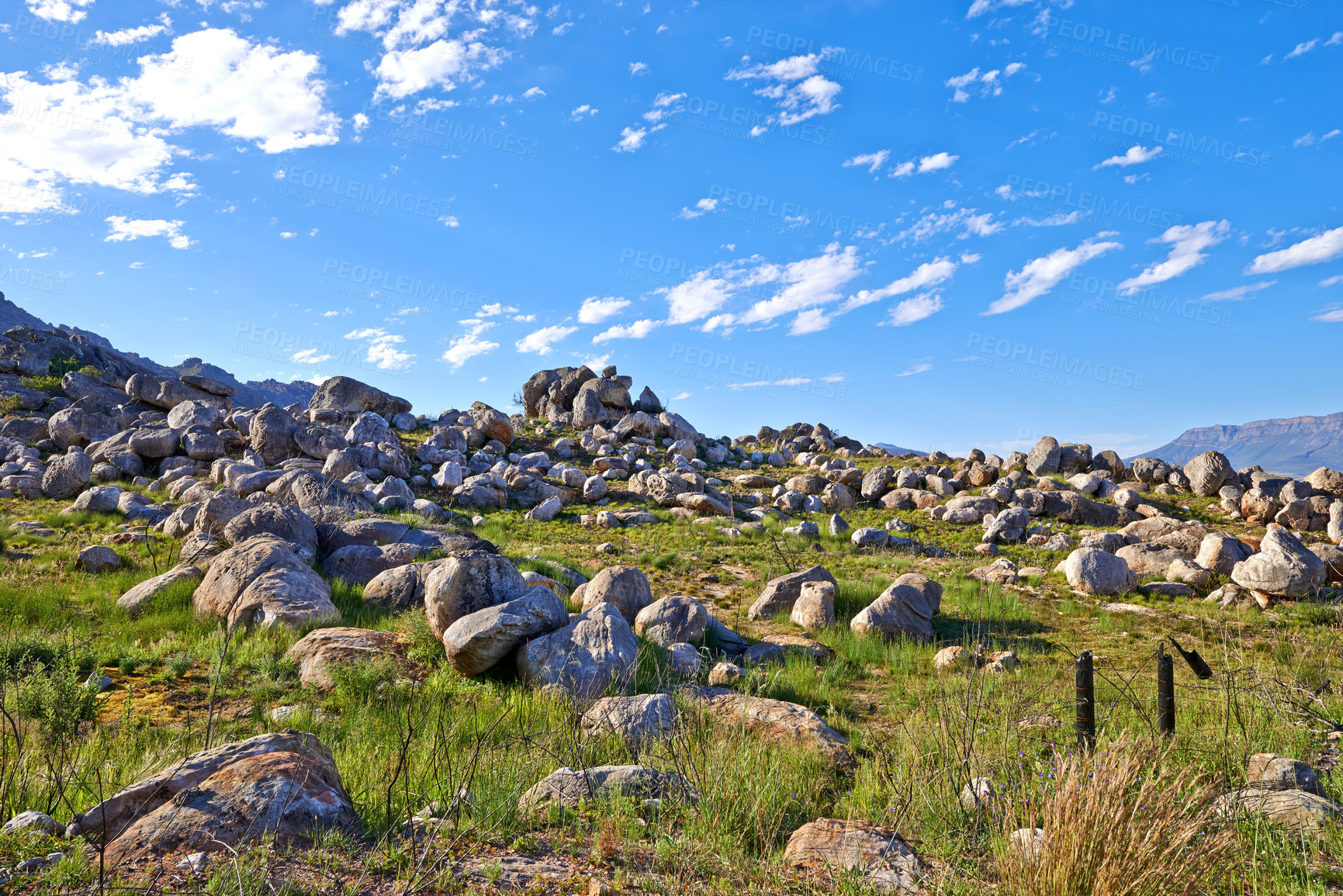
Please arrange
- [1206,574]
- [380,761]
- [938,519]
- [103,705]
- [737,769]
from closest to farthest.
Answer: [737,769] → [380,761] → [103,705] → [1206,574] → [938,519]

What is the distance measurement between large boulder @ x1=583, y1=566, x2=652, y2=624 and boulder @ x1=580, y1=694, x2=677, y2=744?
349 cm

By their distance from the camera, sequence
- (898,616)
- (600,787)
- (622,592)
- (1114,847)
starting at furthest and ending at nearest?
(898,616)
(622,592)
(600,787)
(1114,847)

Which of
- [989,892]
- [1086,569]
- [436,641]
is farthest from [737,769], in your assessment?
[1086,569]

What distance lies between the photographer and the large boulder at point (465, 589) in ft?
25.3

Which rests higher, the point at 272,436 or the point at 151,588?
the point at 272,436

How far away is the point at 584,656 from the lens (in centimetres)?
668

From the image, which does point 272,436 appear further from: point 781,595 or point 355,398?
point 781,595

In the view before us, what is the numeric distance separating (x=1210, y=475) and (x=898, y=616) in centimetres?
1999

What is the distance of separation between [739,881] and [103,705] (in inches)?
244

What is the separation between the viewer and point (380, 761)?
187 inches

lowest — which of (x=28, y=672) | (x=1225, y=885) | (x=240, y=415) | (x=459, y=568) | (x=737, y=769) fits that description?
(x=1225, y=885)

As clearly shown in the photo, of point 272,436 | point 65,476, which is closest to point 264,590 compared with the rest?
point 65,476

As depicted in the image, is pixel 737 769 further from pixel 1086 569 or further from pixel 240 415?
pixel 240 415

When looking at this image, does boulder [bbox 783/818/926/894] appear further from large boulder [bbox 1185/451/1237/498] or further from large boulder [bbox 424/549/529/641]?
large boulder [bbox 1185/451/1237/498]
